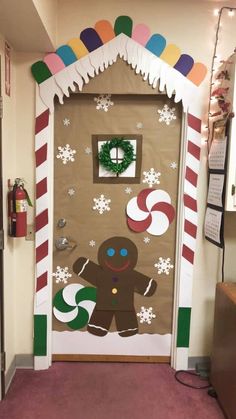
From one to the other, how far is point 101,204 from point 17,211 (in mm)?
614

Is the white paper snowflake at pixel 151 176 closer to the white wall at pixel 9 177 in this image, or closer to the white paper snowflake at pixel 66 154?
the white paper snowflake at pixel 66 154

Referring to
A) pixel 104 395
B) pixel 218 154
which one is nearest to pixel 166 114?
pixel 218 154

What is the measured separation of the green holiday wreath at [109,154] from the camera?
2.55 metres

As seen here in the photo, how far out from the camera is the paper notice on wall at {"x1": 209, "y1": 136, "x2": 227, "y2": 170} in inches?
89.6

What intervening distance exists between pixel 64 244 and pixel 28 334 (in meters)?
0.72

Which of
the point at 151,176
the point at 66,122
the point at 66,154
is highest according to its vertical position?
the point at 66,122

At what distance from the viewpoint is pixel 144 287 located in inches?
107

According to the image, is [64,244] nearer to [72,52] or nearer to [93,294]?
[93,294]

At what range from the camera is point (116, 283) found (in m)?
2.71

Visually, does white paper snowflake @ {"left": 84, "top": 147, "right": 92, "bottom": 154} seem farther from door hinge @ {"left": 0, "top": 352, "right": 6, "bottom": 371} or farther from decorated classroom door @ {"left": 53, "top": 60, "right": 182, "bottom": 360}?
door hinge @ {"left": 0, "top": 352, "right": 6, "bottom": 371}

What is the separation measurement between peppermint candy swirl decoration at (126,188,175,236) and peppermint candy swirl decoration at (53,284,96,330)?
60 cm

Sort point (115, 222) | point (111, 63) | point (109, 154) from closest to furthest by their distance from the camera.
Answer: point (111, 63), point (109, 154), point (115, 222)

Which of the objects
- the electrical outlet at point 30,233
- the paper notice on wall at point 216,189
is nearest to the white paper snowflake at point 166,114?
the paper notice on wall at point 216,189

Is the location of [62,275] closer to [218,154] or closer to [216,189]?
[216,189]
